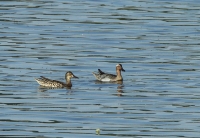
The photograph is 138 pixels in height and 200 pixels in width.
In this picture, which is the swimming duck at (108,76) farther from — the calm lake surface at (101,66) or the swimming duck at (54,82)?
the swimming duck at (54,82)

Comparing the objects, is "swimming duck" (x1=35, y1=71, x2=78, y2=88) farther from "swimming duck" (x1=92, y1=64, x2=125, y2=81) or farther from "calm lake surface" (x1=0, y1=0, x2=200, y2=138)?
"swimming duck" (x1=92, y1=64, x2=125, y2=81)

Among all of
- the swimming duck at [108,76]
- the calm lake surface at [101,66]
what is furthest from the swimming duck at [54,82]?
the swimming duck at [108,76]

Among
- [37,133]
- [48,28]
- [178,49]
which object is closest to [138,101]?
[37,133]

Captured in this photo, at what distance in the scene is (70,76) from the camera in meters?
23.9

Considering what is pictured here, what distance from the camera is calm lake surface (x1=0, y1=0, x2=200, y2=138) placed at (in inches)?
713

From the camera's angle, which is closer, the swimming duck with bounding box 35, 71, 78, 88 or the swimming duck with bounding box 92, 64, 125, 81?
the swimming duck with bounding box 35, 71, 78, 88

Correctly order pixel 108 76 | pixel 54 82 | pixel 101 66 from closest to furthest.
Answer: pixel 54 82 < pixel 108 76 < pixel 101 66

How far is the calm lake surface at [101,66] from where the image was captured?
18.1m

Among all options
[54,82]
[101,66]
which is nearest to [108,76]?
[101,66]

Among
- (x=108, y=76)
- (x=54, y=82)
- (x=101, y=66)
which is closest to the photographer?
(x=54, y=82)

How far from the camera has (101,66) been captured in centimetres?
2683

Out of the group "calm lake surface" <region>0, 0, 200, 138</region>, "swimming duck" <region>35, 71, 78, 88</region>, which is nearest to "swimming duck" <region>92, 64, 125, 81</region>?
"calm lake surface" <region>0, 0, 200, 138</region>

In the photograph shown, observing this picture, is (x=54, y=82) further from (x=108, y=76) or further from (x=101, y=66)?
(x=101, y=66)

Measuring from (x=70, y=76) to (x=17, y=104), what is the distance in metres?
3.74
